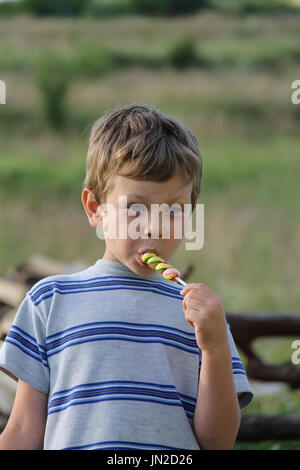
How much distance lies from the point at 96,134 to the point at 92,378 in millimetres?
584

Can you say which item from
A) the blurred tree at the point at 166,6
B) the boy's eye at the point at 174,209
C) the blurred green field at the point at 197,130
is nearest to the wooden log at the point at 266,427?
the boy's eye at the point at 174,209

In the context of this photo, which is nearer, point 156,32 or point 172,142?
point 172,142

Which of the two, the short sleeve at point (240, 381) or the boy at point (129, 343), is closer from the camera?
the boy at point (129, 343)

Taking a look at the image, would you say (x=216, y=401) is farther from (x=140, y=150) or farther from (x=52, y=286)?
(x=140, y=150)

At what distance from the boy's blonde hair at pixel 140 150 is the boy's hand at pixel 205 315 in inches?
10.6

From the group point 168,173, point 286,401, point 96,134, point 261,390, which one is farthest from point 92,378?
point 261,390

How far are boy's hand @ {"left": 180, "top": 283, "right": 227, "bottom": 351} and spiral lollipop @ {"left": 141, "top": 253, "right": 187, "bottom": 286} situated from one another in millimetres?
55

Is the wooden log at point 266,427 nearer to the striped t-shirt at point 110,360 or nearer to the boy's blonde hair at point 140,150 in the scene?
the striped t-shirt at point 110,360

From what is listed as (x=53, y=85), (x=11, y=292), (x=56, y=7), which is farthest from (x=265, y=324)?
(x=56, y=7)

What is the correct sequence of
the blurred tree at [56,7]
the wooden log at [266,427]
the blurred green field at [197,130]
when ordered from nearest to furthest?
the wooden log at [266,427], the blurred green field at [197,130], the blurred tree at [56,7]

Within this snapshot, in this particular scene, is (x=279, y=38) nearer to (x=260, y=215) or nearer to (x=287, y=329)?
Answer: (x=260, y=215)

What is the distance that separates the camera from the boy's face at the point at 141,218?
144 cm

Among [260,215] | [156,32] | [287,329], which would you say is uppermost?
[156,32]

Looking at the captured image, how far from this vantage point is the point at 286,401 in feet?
12.7
